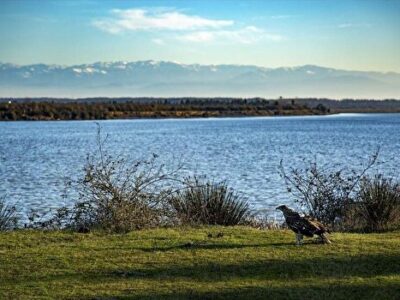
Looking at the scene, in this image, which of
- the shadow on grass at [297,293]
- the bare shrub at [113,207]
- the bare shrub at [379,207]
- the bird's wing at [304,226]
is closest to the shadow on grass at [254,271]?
the shadow on grass at [297,293]

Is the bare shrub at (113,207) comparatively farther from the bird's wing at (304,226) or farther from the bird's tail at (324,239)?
the bird's tail at (324,239)

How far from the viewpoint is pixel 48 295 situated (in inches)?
371

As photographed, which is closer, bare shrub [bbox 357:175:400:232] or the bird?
the bird

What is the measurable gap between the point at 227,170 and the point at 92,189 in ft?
73.6

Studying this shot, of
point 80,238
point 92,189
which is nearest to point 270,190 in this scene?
point 92,189

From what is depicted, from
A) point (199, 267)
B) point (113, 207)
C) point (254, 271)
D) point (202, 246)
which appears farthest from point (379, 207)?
point (199, 267)

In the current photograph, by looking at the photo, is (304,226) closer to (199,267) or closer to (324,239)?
(324,239)

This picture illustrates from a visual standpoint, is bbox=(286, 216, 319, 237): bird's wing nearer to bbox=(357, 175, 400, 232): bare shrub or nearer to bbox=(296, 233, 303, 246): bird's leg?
bbox=(296, 233, 303, 246): bird's leg

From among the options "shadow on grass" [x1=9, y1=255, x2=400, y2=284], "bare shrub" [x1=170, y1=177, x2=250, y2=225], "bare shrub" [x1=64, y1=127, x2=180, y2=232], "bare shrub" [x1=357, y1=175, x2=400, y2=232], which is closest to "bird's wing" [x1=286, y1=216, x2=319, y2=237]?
"shadow on grass" [x1=9, y1=255, x2=400, y2=284]

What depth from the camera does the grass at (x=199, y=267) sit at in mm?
9508

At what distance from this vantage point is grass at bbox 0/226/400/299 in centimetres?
951

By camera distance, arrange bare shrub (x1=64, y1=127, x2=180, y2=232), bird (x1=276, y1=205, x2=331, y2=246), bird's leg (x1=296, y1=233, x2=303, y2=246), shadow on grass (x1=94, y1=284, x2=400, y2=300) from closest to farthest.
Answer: shadow on grass (x1=94, y1=284, x2=400, y2=300), bird (x1=276, y1=205, x2=331, y2=246), bird's leg (x1=296, y1=233, x2=303, y2=246), bare shrub (x1=64, y1=127, x2=180, y2=232)

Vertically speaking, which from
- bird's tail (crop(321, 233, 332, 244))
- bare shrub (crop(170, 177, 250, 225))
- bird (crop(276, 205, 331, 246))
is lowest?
bare shrub (crop(170, 177, 250, 225))

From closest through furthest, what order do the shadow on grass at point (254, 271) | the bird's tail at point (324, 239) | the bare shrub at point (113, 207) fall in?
the shadow on grass at point (254, 271)
the bird's tail at point (324, 239)
the bare shrub at point (113, 207)
